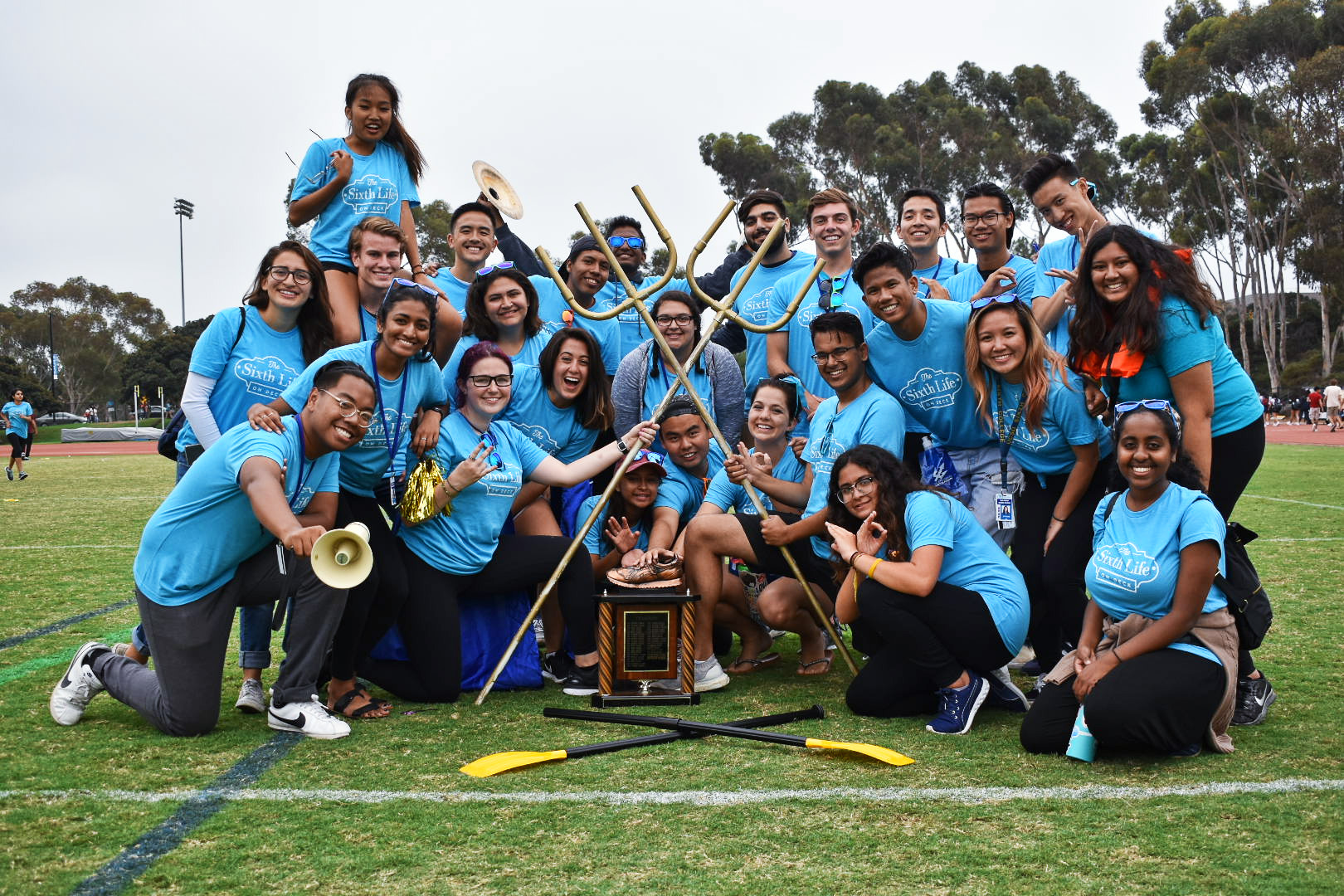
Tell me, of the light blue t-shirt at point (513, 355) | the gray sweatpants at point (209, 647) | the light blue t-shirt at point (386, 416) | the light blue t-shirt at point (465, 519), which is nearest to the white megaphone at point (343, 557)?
the gray sweatpants at point (209, 647)

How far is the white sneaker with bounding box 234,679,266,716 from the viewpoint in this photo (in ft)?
14.1

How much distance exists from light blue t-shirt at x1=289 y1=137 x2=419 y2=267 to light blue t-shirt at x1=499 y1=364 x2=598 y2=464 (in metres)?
1.05

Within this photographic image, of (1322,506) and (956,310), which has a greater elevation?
(956,310)

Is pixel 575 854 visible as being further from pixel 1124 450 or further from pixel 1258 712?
pixel 1258 712

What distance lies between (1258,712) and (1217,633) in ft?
2.10

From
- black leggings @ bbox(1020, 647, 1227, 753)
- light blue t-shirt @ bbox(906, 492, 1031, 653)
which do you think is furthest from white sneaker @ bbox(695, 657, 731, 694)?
Answer: black leggings @ bbox(1020, 647, 1227, 753)

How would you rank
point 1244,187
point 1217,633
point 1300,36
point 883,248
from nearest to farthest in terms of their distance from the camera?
point 1217,633
point 883,248
point 1300,36
point 1244,187

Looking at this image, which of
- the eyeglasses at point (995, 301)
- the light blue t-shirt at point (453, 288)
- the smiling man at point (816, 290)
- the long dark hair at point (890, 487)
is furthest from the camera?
the light blue t-shirt at point (453, 288)

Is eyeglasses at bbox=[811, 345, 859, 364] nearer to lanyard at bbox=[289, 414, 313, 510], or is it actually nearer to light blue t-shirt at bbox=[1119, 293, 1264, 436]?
light blue t-shirt at bbox=[1119, 293, 1264, 436]

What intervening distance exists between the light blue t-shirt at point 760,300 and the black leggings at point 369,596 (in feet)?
7.63

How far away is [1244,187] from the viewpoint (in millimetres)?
35938

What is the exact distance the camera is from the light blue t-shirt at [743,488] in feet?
16.5

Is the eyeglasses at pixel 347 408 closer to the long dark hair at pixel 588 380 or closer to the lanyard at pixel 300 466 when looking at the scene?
the lanyard at pixel 300 466

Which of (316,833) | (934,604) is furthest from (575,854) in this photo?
(934,604)
